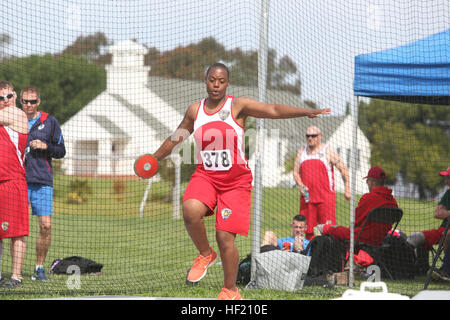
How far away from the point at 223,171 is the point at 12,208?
2.35 m

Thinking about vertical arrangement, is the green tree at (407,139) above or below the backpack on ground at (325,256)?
above

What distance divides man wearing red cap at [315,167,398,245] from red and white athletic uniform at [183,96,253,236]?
2071 millimetres

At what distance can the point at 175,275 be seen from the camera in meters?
6.99

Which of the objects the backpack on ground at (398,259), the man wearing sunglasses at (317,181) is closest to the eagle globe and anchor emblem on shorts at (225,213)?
the backpack on ground at (398,259)

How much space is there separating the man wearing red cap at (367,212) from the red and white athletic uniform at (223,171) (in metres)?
2.07

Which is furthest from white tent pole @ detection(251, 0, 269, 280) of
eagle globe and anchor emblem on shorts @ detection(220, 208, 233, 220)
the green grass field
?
eagle globe and anchor emblem on shorts @ detection(220, 208, 233, 220)

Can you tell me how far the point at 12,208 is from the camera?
587 cm

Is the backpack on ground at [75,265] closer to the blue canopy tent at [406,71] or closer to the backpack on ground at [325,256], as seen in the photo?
the backpack on ground at [325,256]

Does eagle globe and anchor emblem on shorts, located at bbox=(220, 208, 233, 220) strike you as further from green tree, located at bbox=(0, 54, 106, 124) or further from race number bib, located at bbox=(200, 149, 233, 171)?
green tree, located at bbox=(0, 54, 106, 124)

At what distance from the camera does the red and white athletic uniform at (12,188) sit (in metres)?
5.88

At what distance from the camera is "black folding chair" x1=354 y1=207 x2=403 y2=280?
658 centimetres

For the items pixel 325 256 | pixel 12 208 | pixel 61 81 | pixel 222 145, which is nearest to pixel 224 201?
pixel 222 145
